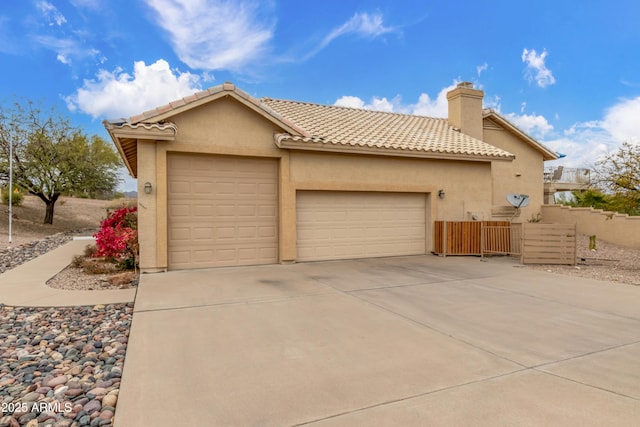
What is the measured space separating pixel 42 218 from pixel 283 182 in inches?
973

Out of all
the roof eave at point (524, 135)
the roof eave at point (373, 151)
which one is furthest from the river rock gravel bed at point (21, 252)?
the roof eave at point (524, 135)

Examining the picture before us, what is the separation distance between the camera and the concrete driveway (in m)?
3.03

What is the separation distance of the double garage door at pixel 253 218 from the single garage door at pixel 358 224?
0.03m

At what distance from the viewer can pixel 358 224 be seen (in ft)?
38.6

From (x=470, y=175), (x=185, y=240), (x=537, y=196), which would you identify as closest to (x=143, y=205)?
(x=185, y=240)

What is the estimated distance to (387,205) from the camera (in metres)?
12.3

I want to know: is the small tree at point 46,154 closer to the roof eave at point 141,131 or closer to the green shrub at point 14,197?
the green shrub at point 14,197

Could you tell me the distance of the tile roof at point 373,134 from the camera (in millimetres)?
11098

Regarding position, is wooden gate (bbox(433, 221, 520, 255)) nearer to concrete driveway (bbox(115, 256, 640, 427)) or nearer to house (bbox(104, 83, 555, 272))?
house (bbox(104, 83, 555, 272))

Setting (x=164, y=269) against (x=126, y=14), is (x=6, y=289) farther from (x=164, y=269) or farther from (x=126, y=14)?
(x=126, y=14)

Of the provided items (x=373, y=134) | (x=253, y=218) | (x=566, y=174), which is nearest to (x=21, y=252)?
(x=253, y=218)

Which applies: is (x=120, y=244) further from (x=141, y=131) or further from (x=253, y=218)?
(x=253, y=218)

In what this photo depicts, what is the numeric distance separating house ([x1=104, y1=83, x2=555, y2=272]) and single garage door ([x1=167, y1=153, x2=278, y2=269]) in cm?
3

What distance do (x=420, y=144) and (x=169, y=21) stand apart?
9.63 meters
